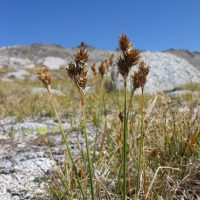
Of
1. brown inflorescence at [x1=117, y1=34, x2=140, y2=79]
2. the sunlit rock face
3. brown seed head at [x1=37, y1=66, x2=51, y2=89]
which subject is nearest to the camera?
brown inflorescence at [x1=117, y1=34, x2=140, y2=79]

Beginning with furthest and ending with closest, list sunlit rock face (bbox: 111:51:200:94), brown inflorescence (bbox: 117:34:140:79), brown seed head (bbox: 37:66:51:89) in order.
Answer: sunlit rock face (bbox: 111:51:200:94), brown seed head (bbox: 37:66:51:89), brown inflorescence (bbox: 117:34:140:79)

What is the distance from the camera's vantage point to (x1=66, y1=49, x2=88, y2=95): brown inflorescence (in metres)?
1.35

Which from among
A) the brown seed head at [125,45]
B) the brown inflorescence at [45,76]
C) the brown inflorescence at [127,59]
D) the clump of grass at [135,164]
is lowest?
the clump of grass at [135,164]

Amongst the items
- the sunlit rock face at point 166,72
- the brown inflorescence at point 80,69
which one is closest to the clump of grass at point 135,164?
the brown inflorescence at point 80,69

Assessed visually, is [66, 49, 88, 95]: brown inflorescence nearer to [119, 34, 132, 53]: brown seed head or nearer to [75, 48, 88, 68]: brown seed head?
[75, 48, 88, 68]: brown seed head

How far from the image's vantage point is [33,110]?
5863 millimetres

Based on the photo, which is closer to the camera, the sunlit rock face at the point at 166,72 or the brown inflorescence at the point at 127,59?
the brown inflorescence at the point at 127,59

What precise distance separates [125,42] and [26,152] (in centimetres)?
229

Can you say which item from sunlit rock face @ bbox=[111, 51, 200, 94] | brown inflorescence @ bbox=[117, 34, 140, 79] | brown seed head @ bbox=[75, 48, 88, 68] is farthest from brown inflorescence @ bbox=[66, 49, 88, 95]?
sunlit rock face @ bbox=[111, 51, 200, 94]

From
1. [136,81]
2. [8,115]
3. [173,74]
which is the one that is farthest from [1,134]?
[173,74]

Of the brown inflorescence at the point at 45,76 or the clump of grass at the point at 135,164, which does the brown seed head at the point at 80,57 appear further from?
the brown inflorescence at the point at 45,76

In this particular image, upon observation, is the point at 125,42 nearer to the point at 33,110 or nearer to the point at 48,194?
the point at 48,194

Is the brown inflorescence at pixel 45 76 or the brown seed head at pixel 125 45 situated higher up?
the brown seed head at pixel 125 45

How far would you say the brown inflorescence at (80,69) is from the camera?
1.35 m
